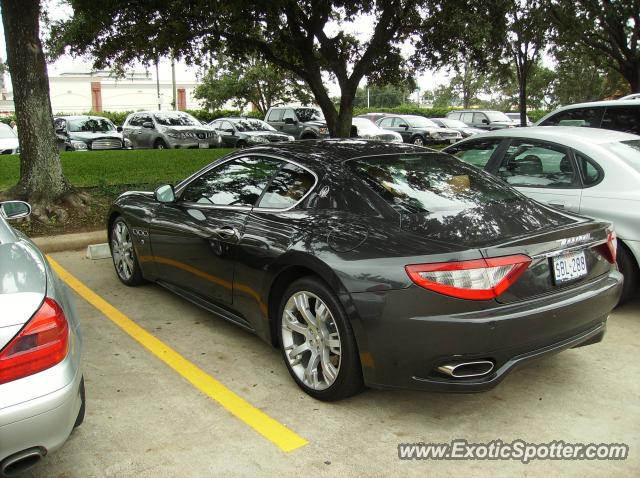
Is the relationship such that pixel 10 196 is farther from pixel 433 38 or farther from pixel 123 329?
pixel 433 38

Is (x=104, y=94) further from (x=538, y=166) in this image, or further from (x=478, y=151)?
(x=538, y=166)

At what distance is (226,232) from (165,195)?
1.04m

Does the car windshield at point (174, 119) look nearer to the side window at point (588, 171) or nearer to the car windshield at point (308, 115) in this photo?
the car windshield at point (308, 115)

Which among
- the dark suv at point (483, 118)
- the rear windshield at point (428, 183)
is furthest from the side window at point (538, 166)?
the dark suv at point (483, 118)

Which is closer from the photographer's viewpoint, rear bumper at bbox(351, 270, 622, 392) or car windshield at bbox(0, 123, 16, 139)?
rear bumper at bbox(351, 270, 622, 392)

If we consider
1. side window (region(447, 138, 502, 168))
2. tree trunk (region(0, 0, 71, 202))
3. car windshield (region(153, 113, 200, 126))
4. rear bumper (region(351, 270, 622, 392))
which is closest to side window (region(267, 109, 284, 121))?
car windshield (region(153, 113, 200, 126))

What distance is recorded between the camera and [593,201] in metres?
4.90

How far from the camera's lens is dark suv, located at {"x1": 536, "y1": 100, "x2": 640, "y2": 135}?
7.09 m

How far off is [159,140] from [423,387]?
18952 millimetres

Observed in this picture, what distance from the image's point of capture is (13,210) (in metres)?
3.55

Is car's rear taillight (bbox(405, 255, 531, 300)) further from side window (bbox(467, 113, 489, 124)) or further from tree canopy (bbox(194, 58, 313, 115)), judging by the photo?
tree canopy (bbox(194, 58, 313, 115))

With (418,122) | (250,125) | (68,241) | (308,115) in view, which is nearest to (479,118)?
(418,122)

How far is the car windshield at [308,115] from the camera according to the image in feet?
75.6

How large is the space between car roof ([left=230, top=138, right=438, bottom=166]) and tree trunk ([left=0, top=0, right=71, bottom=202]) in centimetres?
462
